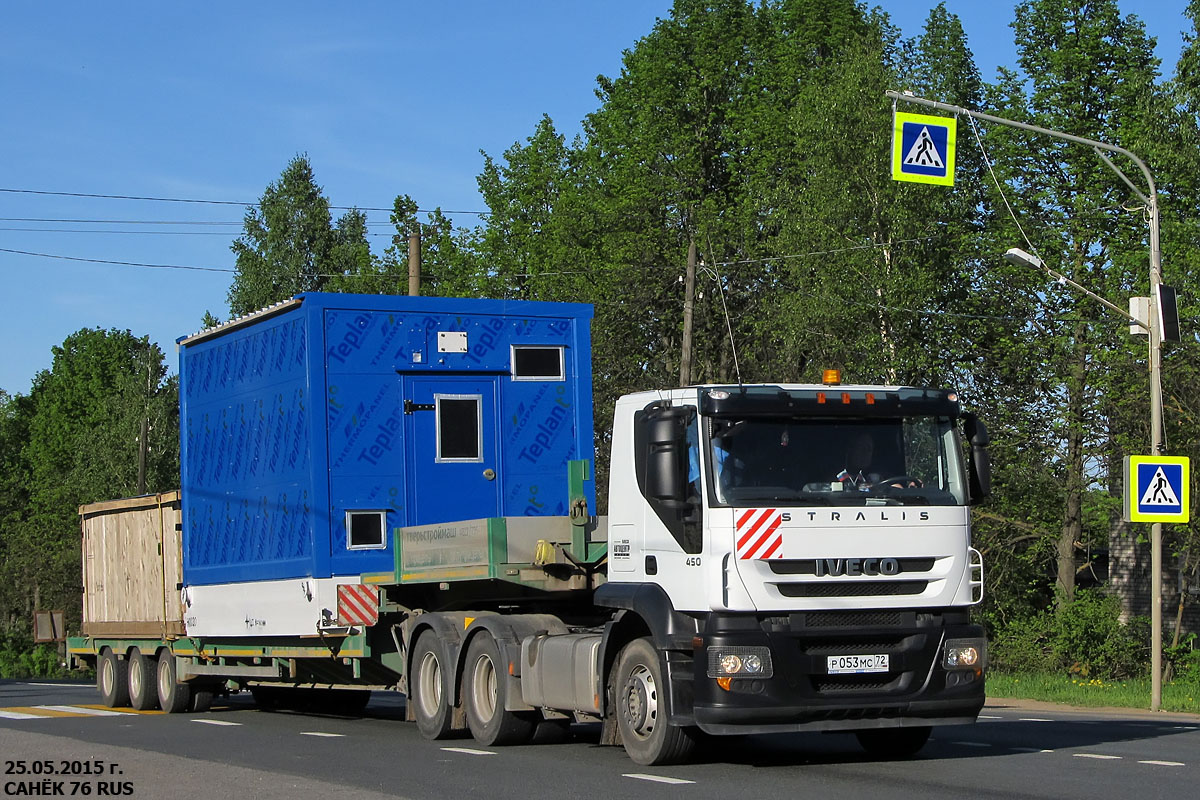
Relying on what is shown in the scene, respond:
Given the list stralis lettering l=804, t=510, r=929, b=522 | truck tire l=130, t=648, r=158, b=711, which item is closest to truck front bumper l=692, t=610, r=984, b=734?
stralis lettering l=804, t=510, r=929, b=522

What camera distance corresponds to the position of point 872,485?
38.9ft

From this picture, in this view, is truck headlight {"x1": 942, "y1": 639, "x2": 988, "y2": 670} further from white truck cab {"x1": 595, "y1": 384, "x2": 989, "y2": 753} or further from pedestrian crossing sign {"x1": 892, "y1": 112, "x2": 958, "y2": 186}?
pedestrian crossing sign {"x1": 892, "y1": 112, "x2": 958, "y2": 186}

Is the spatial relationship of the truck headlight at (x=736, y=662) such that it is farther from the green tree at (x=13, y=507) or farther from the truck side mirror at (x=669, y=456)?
the green tree at (x=13, y=507)

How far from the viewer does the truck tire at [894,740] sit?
1288 cm

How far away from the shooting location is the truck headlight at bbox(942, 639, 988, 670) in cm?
1188

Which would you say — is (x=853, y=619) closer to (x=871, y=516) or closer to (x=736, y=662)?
(x=871, y=516)

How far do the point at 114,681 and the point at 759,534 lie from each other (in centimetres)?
1328

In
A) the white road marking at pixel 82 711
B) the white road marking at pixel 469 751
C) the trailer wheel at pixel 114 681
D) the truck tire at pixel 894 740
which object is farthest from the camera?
the trailer wheel at pixel 114 681

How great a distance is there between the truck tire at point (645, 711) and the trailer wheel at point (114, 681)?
11.4m

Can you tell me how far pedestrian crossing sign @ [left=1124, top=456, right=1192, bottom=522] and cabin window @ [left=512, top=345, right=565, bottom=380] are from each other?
7904 mm

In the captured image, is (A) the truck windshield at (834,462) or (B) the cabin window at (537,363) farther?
(B) the cabin window at (537,363)

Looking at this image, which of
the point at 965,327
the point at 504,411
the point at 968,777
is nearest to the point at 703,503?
the point at 968,777

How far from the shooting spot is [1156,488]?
67.7ft

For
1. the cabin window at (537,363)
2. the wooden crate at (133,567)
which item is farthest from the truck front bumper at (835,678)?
the wooden crate at (133,567)
